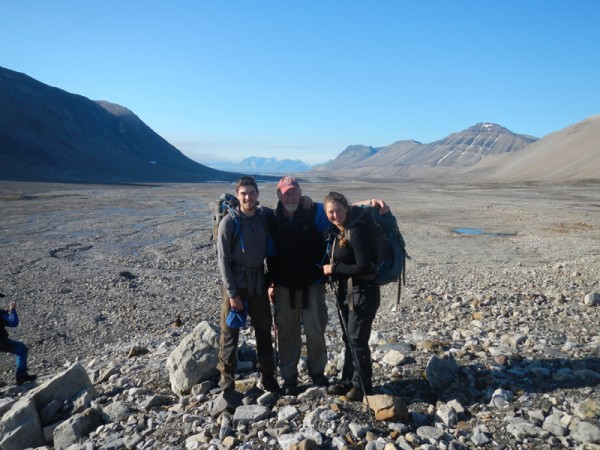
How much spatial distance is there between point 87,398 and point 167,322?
4967 mm

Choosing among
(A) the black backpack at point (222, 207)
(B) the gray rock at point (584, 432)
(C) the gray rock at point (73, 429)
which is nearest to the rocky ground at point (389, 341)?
(B) the gray rock at point (584, 432)

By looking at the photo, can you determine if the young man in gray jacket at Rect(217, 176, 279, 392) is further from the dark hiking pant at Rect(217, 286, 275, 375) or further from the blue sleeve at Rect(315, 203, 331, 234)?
the blue sleeve at Rect(315, 203, 331, 234)

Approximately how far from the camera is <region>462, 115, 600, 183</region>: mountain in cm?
9275

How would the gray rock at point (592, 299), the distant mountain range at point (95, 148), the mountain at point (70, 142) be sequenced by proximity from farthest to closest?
the distant mountain range at point (95, 148), the mountain at point (70, 142), the gray rock at point (592, 299)

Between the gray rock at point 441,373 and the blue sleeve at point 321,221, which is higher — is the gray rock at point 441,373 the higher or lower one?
the lower one

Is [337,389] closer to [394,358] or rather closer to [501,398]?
[394,358]

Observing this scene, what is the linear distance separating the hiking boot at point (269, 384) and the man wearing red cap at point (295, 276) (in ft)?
0.28

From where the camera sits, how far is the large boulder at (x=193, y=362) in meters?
5.32

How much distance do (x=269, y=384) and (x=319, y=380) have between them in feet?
1.71

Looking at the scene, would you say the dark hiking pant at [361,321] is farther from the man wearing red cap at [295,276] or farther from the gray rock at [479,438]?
the gray rock at [479,438]

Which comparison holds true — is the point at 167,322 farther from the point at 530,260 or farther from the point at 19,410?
the point at 530,260

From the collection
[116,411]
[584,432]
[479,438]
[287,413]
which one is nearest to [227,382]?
[287,413]

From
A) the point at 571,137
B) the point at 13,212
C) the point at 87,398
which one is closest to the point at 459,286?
the point at 87,398

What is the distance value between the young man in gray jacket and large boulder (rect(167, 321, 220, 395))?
0.54 metres
